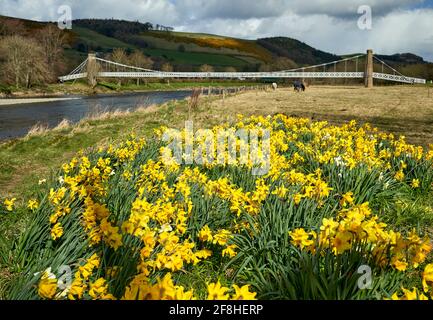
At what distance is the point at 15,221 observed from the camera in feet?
16.0

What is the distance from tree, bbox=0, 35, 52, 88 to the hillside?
48.3 m

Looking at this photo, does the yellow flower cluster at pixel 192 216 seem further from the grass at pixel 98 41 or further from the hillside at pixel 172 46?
the grass at pixel 98 41

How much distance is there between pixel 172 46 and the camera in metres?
152

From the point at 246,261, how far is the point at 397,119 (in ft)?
48.1

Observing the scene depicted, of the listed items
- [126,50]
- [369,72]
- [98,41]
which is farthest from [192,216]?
[98,41]

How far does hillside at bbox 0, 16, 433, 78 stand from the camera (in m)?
121

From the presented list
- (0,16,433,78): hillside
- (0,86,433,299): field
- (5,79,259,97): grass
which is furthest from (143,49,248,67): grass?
(0,86,433,299): field

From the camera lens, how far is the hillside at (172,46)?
121 meters

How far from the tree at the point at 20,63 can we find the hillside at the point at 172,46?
158 ft
